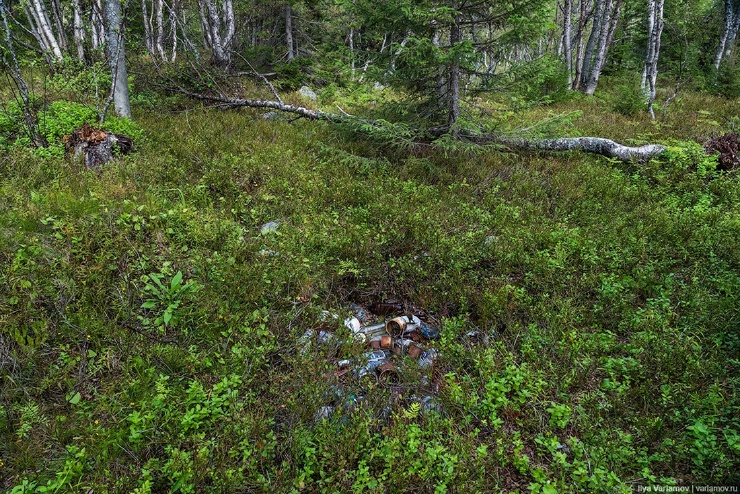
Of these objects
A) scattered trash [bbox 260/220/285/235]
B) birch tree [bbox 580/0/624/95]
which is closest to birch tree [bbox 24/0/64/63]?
scattered trash [bbox 260/220/285/235]

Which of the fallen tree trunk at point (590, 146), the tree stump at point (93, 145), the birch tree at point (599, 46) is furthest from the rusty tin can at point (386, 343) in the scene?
the birch tree at point (599, 46)

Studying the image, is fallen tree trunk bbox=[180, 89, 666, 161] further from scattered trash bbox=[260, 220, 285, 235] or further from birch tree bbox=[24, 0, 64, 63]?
birch tree bbox=[24, 0, 64, 63]

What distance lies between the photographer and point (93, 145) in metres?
6.72

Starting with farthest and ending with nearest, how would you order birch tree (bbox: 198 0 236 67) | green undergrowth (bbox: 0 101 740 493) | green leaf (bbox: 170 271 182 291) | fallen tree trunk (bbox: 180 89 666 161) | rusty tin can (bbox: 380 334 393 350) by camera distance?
birch tree (bbox: 198 0 236 67)
fallen tree trunk (bbox: 180 89 666 161)
rusty tin can (bbox: 380 334 393 350)
green leaf (bbox: 170 271 182 291)
green undergrowth (bbox: 0 101 740 493)

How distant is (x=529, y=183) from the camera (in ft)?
23.3

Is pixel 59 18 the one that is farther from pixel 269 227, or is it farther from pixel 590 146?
pixel 590 146

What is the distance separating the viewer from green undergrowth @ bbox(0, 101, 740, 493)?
2.62 m

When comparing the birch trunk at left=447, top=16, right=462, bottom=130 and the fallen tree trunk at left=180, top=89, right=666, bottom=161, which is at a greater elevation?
the birch trunk at left=447, top=16, right=462, bottom=130

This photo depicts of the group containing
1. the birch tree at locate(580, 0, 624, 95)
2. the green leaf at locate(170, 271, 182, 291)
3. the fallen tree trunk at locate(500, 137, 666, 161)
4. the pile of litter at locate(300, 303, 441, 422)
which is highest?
the birch tree at locate(580, 0, 624, 95)

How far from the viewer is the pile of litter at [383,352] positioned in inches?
128

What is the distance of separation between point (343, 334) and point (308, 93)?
12.8 meters

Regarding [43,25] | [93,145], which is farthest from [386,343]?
[43,25]

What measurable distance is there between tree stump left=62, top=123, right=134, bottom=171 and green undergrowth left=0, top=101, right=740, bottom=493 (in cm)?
54

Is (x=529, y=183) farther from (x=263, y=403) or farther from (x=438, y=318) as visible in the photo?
(x=263, y=403)
